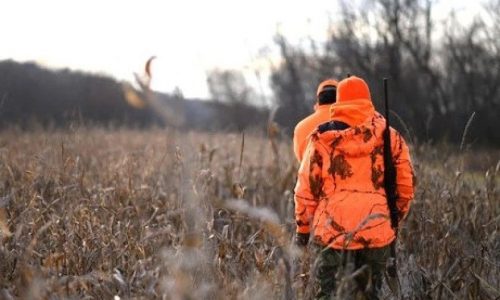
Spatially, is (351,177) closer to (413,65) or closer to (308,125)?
(308,125)

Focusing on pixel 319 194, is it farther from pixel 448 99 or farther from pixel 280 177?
pixel 448 99

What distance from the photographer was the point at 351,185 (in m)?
3.03

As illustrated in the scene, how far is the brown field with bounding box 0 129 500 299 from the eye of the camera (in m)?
1.86

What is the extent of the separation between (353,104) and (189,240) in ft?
5.89

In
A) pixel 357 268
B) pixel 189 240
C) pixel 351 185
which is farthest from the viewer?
pixel 357 268

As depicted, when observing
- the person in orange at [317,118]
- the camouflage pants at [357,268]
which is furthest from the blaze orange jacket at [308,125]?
the camouflage pants at [357,268]

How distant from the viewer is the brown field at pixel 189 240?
186 cm

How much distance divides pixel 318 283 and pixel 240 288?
0.87 metres

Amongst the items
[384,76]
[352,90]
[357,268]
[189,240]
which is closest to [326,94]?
[352,90]

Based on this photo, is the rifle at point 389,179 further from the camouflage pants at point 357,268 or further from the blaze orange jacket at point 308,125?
the blaze orange jacket at point 308,125

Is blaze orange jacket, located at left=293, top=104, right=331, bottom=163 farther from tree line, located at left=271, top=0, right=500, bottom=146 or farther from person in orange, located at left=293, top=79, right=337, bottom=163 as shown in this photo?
Result: tree line, located at left=271, top=0, right=500, bottom=146

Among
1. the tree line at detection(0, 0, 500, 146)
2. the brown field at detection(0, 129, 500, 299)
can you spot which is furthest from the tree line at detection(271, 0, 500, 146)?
the brown field at detection(0, 129, 500, 299)

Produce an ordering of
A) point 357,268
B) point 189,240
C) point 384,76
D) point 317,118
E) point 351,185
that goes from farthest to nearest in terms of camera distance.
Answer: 1. point 384,76
2. point 317,118
3. point 357,268
4. point 351,185
5. point 189,240

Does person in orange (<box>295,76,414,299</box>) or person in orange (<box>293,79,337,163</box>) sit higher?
person in orange (<box>293,79,337,163</box>)
